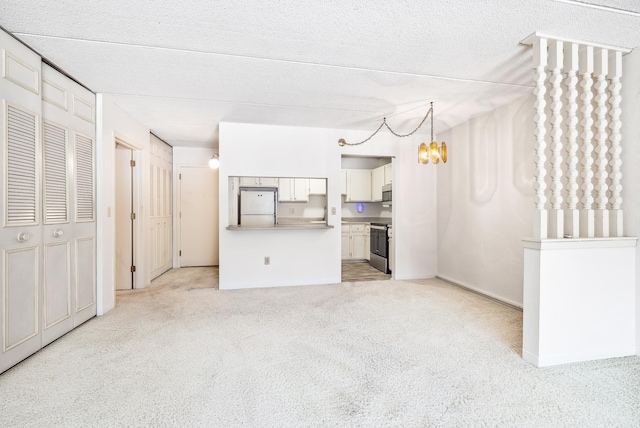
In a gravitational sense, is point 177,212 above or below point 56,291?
above

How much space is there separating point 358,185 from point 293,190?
1477mm

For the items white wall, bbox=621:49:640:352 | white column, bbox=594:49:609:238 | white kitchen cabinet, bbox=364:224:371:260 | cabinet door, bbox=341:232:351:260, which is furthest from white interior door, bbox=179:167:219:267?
white wall, bbox=621:49:640:352

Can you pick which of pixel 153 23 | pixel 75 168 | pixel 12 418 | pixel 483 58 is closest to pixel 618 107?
pixel 483 58

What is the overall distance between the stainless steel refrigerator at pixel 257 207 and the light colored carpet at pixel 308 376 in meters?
2.06

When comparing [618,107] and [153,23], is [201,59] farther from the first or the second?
[618,107]

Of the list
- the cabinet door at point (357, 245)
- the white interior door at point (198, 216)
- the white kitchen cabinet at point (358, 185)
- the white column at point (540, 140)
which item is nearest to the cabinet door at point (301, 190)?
the white kitchen cabinet at point (358, 185)

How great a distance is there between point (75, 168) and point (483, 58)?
144 inches

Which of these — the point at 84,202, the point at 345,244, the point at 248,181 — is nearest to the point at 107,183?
the point at 84,202

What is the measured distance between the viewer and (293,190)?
20.5ft

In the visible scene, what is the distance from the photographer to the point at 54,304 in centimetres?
256

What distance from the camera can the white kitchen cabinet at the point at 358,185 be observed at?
6746 mm

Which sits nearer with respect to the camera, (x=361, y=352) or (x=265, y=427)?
(x=265, y=427)

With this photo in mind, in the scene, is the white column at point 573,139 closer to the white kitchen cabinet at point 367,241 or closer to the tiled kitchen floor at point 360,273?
the tiled kitchen floor at point 360,273

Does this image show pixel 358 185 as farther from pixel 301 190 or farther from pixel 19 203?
pixel 19 203
